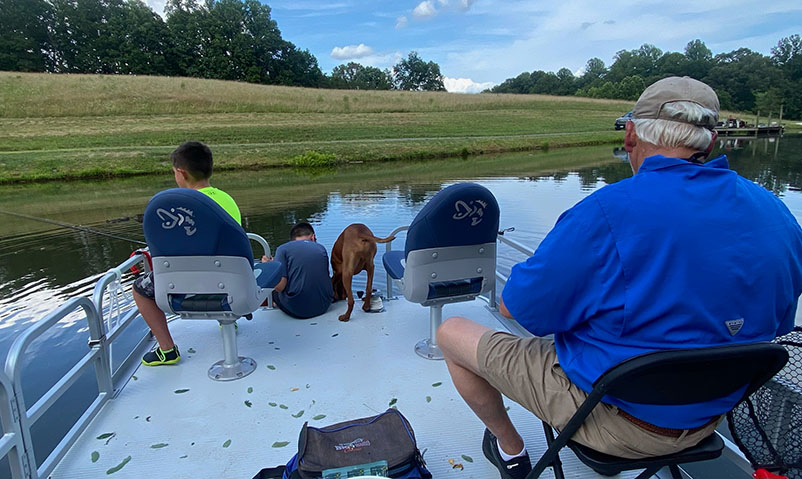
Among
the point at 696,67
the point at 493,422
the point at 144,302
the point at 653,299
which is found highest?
the point at 696,67

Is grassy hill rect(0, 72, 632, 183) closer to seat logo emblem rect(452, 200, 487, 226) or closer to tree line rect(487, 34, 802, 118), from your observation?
seat logo emblem rect(452, 200, 487, 226)

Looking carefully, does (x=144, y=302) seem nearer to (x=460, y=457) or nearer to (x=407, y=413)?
(x=407, y=413)

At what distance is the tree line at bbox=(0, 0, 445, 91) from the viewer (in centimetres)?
6300

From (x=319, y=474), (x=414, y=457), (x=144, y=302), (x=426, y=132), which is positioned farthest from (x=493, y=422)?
(x=426, y=132)

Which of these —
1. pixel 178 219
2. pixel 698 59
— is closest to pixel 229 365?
pixel 178 219

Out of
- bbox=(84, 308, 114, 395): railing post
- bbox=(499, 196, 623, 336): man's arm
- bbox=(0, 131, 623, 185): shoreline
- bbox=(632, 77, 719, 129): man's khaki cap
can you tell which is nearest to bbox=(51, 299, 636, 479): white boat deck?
bbox=(84, 308, 114, 395): railing post

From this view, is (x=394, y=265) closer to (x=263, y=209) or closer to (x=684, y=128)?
(x=684, y=128)

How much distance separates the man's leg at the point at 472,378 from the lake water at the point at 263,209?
3.48 metres

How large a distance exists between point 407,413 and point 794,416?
70.7 inches

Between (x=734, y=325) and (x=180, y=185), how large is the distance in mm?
3250

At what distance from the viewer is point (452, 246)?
294 centimetres

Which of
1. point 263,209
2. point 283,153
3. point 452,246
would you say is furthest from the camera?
point 283,153

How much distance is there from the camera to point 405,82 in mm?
107500

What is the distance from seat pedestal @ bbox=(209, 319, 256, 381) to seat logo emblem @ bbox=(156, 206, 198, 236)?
2.44ft
